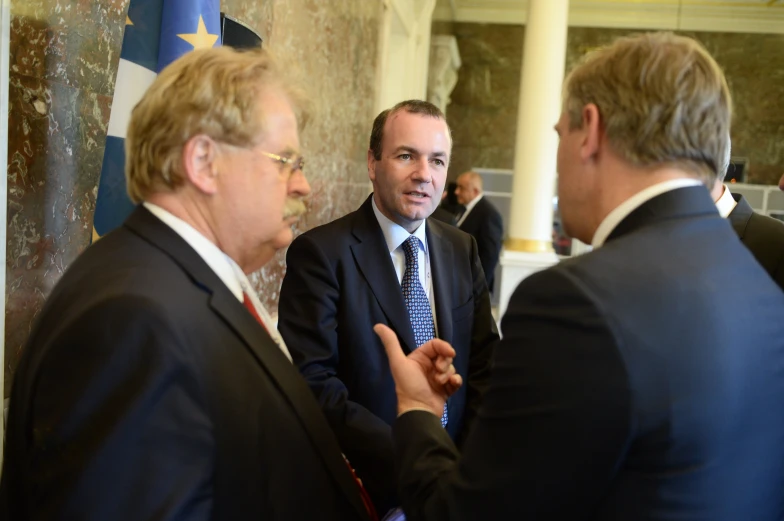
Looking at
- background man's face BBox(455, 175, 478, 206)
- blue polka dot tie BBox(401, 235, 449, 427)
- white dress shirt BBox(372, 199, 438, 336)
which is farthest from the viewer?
background man's face BBox(455, 175, 478, 206)

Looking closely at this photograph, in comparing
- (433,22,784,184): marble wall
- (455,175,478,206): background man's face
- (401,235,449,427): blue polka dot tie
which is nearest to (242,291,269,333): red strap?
(401,235,449,427): blue polka dot tie

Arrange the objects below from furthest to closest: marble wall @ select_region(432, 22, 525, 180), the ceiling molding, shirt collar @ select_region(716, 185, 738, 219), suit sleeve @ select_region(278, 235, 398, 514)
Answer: marble wall @ select_region(432, 22, 525, 180) < the ceiling molding < shirt collar @ select_region(716, 185, 738, 219) < suit sleeve @ select_region(278, 235, 398, 514)

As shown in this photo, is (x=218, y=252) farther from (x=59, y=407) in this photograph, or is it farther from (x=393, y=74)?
(x=393, y=74)

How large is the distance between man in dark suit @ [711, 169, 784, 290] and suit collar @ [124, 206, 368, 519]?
1.30 metres

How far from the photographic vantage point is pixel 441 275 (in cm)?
237

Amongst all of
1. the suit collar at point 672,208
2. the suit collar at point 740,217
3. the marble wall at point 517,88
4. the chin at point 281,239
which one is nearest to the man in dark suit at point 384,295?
the chin at point 281,239

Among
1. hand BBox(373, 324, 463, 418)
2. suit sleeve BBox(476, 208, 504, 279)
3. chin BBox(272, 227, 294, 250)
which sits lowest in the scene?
suit sleeve BBox(476, 208, 504, 279)

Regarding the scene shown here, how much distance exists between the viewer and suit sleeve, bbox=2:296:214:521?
1.06 meters

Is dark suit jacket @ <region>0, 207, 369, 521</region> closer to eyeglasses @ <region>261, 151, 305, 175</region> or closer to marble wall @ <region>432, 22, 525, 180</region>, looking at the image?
eyeglasses @ <region>261, 151, 305, 175</region>

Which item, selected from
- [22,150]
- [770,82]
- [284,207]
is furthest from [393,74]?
[770,82]

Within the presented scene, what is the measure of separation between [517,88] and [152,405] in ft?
46.3

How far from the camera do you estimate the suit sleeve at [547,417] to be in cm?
104

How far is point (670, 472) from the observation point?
1074 millimetres

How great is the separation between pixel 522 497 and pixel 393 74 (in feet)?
27.5
